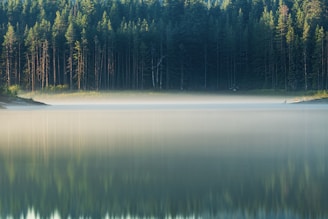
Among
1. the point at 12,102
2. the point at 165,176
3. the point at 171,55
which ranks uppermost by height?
the point at 171,55

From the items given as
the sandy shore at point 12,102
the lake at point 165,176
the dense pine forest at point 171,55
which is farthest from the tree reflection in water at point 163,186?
the dense pine forest at point 171,55

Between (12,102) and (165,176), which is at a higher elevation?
(165,176)

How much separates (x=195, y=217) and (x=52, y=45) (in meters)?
81.6

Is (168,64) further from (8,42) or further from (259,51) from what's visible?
(8,42)

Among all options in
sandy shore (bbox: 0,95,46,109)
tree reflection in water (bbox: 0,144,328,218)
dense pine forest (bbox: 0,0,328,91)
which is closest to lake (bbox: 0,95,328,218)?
tree reflection in water (bbox: 0,144,328,218)

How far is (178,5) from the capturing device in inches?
4188

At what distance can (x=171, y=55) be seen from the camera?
8838 cm

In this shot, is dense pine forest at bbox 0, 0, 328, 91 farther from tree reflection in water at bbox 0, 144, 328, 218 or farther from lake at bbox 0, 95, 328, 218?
tree reflection in water at bbox 0, 144, 328, 218

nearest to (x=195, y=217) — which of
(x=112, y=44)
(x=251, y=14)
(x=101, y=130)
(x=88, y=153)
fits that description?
(x=88, y=153)

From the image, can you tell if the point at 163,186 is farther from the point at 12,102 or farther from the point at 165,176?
the point at 12,102

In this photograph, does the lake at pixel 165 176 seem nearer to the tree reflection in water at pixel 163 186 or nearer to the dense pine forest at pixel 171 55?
the tree reflection in water at pixel 163 186

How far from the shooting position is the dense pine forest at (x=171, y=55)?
84250mm

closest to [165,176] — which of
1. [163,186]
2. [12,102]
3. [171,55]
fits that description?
[163,186]

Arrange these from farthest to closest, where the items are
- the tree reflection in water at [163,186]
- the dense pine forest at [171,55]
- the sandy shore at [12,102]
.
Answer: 1. the dense pine forest at [171,55]
2. the sandy shore at [12,102]
3. the tree reflection in water at [163,186]
